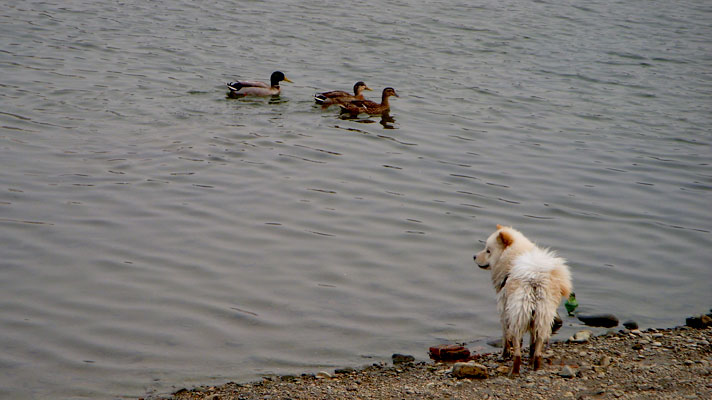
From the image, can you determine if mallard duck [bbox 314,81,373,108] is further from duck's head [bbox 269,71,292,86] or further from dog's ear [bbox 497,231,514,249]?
dog's ear [bbox 497,231,514,249]

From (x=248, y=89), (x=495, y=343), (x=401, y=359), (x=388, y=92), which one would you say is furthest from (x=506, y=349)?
(x=248, y=89)

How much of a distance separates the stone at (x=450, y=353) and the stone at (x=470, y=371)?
0.52m

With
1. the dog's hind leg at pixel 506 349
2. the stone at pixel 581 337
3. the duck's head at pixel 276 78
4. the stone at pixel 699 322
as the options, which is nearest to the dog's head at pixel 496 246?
the dog's hind leg at pixel 506 349

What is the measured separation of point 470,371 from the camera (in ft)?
20.6

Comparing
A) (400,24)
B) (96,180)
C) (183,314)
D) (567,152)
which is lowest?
(183,314)

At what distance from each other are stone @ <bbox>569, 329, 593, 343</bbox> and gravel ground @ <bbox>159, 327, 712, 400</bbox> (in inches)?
5.5

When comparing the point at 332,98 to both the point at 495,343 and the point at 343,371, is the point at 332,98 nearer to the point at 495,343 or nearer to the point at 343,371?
the point at 495,343

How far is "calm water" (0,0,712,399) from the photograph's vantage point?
7.20 meters

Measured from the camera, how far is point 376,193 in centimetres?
1089

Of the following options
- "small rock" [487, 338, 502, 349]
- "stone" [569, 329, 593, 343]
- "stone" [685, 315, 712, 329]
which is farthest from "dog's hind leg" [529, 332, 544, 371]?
"stone" [685, 315, 712, 329]

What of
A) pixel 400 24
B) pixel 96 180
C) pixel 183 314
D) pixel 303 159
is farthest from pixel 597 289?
pixel 400 24

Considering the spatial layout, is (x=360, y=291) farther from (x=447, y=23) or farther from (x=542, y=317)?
(x=447, y=23)

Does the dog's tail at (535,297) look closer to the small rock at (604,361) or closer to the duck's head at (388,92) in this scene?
the small rock at (604,361)

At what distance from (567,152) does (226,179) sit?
6177 mm
